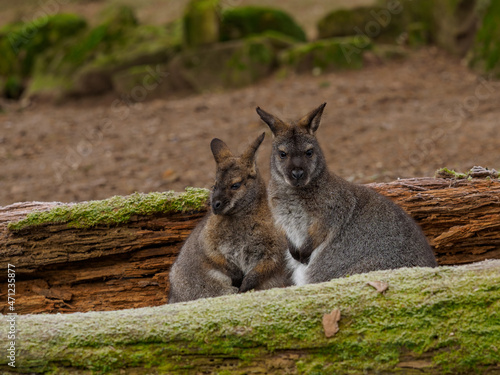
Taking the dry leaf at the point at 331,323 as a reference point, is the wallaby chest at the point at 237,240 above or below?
below

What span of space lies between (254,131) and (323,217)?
7.87 meters

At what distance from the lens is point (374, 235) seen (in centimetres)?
564

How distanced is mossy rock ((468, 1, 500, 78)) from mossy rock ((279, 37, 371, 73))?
2.94m

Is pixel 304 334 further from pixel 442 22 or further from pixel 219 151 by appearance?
pixel 442 22

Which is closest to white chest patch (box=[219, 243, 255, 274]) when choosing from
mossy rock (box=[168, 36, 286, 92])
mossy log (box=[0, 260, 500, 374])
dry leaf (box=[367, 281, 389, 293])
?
mossy log (box=[0, 260, 500, 374])

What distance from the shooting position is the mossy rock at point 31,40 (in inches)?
872

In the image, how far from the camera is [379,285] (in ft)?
→ 14.3

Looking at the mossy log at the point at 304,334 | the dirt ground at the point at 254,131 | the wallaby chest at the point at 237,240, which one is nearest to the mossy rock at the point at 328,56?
the dirt ground at the point at 254,131

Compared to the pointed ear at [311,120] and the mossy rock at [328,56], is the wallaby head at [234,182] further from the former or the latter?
the mossy rock at [328,56]

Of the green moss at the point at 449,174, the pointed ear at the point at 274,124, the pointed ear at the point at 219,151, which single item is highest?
the pointed ear at the point at 274,124

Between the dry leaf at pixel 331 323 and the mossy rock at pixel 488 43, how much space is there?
12607 millimetres

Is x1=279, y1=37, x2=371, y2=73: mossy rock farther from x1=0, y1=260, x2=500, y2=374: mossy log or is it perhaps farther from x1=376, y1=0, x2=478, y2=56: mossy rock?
x1=0, y1=260, x2=500, y2=374: mossy log

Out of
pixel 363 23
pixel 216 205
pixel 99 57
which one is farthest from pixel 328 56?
pixel 216 205

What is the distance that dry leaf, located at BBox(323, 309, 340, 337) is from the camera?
4078 mm
